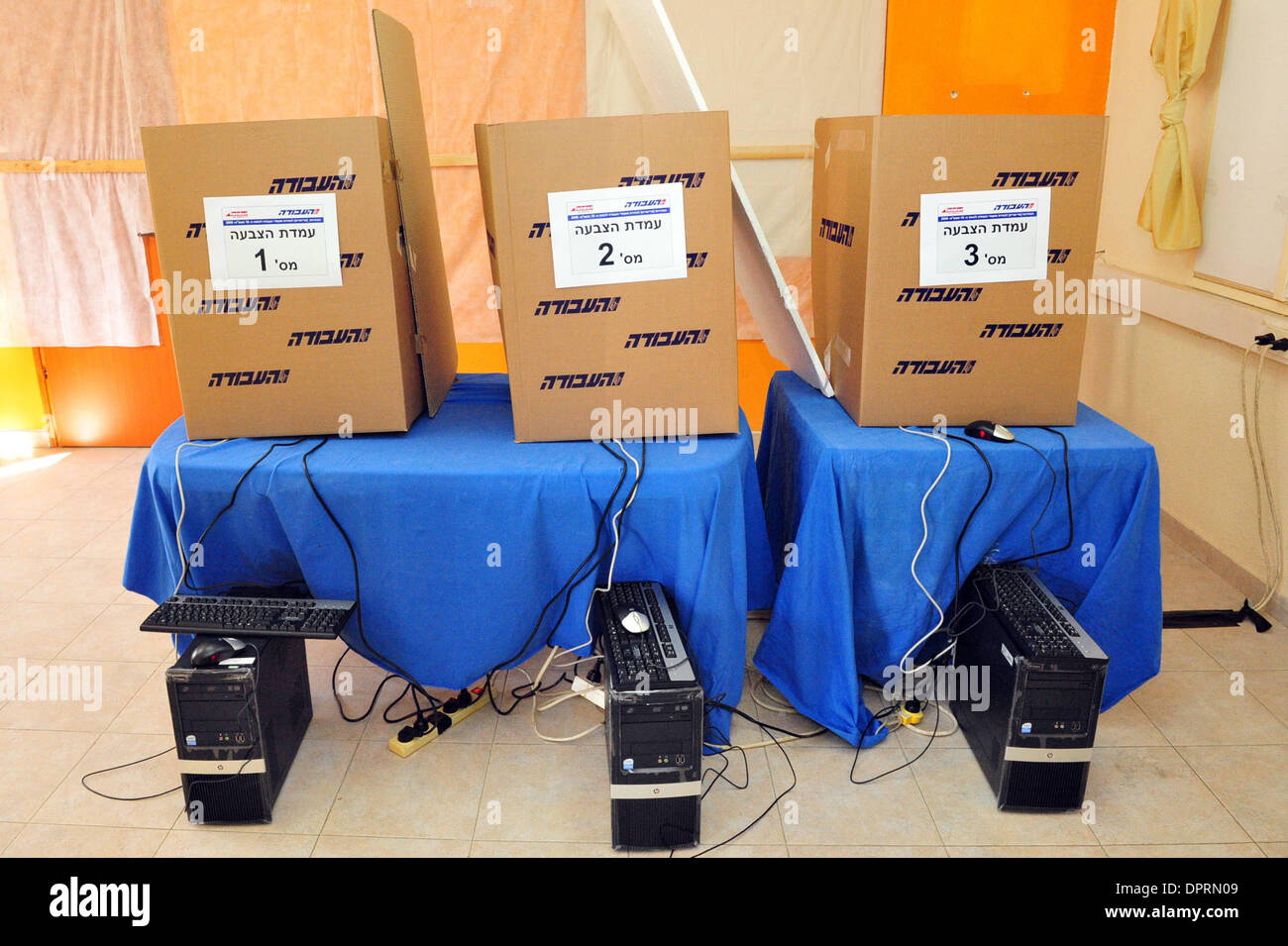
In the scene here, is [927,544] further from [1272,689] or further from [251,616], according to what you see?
[251,616]

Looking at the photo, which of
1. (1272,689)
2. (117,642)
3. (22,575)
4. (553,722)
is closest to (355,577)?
(553,722)

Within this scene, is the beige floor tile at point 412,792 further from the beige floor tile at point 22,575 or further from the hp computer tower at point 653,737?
the beige floor tile at point 22,575

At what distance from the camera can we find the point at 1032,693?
1.92 m

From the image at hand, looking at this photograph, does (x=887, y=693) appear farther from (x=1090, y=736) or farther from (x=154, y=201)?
(x=154, y=201)

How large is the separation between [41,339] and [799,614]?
3.35 metres

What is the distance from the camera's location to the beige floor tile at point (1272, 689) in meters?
2.38

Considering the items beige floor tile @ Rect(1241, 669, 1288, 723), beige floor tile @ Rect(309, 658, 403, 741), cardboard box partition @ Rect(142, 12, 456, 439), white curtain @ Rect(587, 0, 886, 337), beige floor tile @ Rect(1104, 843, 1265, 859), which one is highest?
white curtain @ Rect(587, 0, 886, 337)

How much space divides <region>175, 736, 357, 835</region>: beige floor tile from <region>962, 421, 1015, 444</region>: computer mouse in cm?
158

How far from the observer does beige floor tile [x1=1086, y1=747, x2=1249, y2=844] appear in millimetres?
1948

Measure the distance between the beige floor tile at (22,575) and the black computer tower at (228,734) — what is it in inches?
49.6

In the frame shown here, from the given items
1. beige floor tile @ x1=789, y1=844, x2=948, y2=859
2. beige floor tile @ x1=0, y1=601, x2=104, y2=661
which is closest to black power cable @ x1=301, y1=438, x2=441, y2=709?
beige floor tile @ x1=789, y1=844, x2=948, y2=859

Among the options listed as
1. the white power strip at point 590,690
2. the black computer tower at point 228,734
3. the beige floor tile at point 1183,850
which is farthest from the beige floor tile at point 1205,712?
the black computer tower at point 228,734

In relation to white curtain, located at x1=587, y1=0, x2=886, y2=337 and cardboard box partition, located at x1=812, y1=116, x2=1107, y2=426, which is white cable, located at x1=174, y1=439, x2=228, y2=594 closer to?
cardboard box partition, located at x1=812, y1=116, x2=1107, y2=426

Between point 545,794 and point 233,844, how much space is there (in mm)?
621
